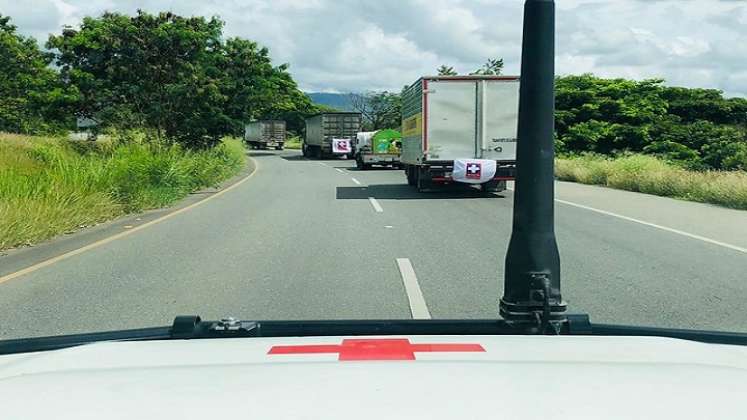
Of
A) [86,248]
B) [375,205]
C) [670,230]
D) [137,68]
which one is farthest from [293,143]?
[86,248]

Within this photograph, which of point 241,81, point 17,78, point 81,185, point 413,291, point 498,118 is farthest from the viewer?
point 17,78

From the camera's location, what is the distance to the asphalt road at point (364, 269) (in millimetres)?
7066

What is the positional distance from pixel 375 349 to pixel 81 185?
14598mm

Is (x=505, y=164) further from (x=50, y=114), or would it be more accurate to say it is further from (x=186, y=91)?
(x=50, y=114)

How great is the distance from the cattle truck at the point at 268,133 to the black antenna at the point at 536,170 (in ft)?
246

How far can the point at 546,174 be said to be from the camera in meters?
3.18

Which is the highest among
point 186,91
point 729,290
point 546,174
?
point 186,91

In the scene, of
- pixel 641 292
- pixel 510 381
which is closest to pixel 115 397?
pixel 510 381

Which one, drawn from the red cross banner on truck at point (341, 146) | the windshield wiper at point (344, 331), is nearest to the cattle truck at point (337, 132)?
the red cross banner on truck at point (341, 146)

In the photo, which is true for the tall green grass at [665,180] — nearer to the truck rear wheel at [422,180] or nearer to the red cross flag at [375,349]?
the truck rear wheel at [422,180]

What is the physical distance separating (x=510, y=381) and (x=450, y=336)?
0.93 meters

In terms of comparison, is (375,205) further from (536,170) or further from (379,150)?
(379,150)

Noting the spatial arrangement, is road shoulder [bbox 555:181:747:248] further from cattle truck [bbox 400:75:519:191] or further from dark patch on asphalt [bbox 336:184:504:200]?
dark patch on asphalt [bbox 336:184:504:200]

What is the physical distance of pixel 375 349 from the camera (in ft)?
7.75
